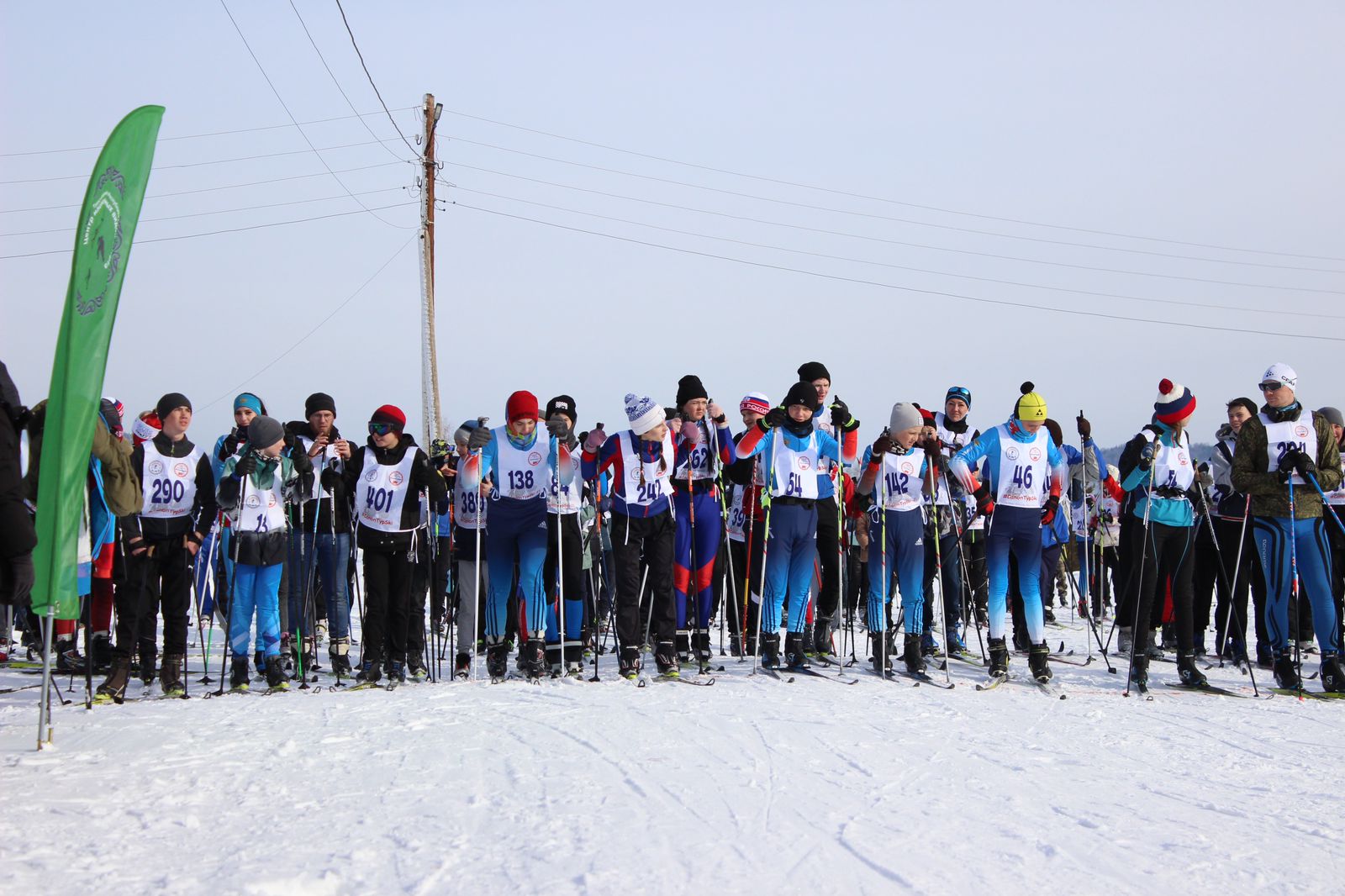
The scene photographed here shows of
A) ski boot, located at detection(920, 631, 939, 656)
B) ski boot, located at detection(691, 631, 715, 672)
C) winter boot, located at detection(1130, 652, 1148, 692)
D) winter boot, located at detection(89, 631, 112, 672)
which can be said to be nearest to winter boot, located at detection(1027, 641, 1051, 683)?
winter boot, located at detection(1130, 652, 1148, 692)

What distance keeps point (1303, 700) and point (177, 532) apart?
8300mm

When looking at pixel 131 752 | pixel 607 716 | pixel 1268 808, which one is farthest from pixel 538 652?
pixel 1268 808

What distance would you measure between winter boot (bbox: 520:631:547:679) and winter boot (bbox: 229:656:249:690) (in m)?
2.06

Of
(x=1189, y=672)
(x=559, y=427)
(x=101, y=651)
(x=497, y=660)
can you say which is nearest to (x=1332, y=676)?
(x=1189, y=672)

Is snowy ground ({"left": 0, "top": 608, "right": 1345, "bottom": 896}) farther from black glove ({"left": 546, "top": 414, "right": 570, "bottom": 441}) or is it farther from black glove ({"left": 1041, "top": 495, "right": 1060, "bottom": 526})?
black glove ({"left": 546, "top": 414, "right": 570, "bottom": 441})

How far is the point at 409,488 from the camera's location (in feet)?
28.8

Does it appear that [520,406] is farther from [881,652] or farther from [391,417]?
[881,652]

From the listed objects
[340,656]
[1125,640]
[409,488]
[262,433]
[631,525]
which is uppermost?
[262,433]

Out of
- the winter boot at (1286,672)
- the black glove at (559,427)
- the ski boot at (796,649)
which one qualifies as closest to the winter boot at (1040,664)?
the ski boot at (796,649)

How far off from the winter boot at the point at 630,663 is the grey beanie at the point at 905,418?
8.97ft

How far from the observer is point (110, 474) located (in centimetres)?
809

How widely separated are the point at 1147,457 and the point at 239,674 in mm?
7084

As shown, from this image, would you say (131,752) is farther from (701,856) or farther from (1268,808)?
(1268,808)

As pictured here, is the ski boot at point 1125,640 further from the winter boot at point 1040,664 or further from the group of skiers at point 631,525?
the winter boot at point 1040,664
